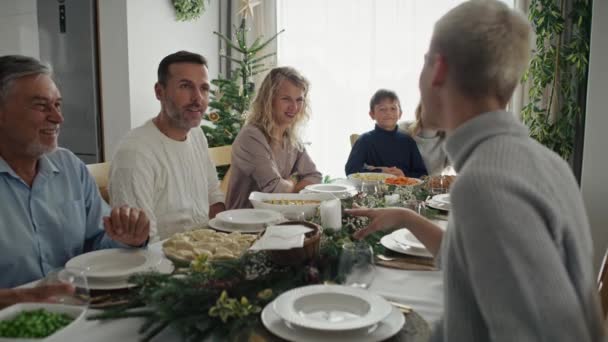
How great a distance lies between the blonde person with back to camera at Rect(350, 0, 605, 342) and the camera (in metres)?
0.70

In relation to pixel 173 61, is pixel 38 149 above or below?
below

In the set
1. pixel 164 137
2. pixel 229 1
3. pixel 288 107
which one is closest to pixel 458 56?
pixel 164 137

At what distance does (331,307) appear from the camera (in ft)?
3.43

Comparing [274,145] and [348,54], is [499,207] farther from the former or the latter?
[348,54]

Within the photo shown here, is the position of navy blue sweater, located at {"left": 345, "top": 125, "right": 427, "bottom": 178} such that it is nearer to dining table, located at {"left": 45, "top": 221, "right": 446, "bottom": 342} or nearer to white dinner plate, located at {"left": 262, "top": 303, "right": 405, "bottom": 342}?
dining table, located at {"left": 45, "top": 221, "right": 446, "bottom": 342}

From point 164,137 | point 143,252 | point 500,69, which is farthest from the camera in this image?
point 164,137

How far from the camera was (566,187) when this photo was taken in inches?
32.0

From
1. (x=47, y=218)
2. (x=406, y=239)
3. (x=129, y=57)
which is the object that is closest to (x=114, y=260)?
(x=47, y=218)

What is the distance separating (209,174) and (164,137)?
37cm

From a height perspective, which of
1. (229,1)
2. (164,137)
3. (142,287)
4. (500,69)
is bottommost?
(142,287)

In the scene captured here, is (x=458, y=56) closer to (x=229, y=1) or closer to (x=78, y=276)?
(x=78, y=276)

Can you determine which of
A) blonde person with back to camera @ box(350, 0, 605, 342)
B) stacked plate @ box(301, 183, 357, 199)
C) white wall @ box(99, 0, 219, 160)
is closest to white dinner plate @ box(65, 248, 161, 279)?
blonde person with back to camera @ box(350, 0, 605, 342)

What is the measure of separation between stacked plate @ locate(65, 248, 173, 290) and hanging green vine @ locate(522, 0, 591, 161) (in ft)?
11.6

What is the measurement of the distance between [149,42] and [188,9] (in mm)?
534
